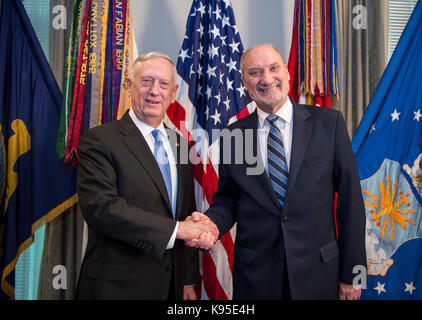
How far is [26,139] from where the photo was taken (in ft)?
8.75

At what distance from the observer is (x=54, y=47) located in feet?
9.70

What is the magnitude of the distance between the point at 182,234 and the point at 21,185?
1.75 metres

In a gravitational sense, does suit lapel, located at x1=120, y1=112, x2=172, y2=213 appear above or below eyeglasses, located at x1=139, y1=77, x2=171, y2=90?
below

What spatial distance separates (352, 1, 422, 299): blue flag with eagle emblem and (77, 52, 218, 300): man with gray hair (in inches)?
58.5

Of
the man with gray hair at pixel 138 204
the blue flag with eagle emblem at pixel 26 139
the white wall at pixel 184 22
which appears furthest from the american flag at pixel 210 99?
the blue flag with eagle emblem at pixel 26 139

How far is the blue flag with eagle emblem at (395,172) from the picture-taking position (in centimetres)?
248

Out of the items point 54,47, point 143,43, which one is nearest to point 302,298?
point 143,43

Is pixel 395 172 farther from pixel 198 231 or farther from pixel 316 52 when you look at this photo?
pixel 198 231

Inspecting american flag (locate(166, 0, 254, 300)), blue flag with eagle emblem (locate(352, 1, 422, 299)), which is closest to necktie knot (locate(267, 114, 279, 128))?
american flag (locate(166, 0, 254, 300))

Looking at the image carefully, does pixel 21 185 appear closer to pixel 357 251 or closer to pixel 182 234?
pixel 182 234

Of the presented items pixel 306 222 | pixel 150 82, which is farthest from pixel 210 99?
pixel 306 222

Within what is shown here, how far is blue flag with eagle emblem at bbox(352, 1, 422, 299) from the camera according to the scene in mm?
2482

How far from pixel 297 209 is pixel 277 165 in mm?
259

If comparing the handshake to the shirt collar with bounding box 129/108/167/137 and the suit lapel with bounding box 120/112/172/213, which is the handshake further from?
the shirt collar with bounding box 129/108/167/137
